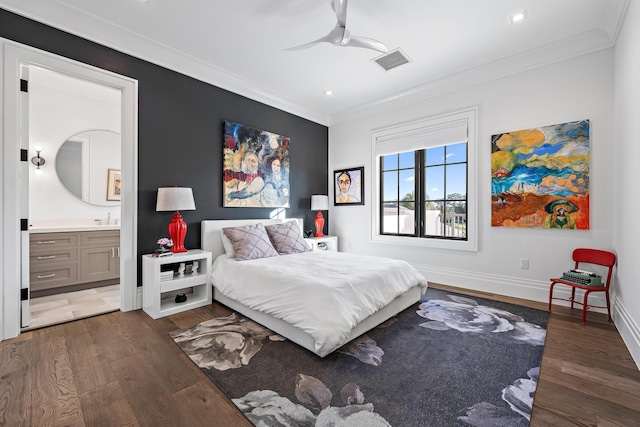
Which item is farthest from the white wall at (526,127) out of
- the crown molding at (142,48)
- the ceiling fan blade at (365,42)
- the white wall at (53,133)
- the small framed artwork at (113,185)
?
the white wall at (53,133)

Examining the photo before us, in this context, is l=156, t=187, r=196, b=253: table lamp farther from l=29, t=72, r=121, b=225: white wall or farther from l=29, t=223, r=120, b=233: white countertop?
l=29, t=72, r=121, b=225: white wall

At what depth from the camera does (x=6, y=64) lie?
7.70ft

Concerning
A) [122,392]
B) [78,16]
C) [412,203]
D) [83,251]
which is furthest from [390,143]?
[83,251]

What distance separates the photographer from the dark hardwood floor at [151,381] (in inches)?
59.1

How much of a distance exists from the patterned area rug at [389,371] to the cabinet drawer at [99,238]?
237 centimetres

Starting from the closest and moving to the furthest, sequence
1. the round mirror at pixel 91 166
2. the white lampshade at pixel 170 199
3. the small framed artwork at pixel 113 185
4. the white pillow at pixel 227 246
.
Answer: the white lampshade at pixel 170 199 < the white pillow at pixel 227 246 < the round mirror at pixel 91 166 < the small framed artwork at pixel 113 185

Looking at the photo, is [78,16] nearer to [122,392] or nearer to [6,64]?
[6,64]

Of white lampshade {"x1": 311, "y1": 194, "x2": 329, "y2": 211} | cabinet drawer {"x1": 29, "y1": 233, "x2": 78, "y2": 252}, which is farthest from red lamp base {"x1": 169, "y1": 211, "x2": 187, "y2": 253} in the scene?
white lampshade {"x1": 311, "y1": 194, "x2": 329, "y2": 211}

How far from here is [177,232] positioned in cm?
315

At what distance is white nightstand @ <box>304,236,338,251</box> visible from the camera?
4623mm

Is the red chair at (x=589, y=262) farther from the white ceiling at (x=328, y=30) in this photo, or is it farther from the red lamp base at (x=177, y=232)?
the red lamp base at (x=177, y=232)

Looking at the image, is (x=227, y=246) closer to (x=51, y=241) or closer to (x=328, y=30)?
(x=51, y=241)

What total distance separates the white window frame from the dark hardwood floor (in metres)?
→ 1.54

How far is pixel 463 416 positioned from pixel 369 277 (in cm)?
121
